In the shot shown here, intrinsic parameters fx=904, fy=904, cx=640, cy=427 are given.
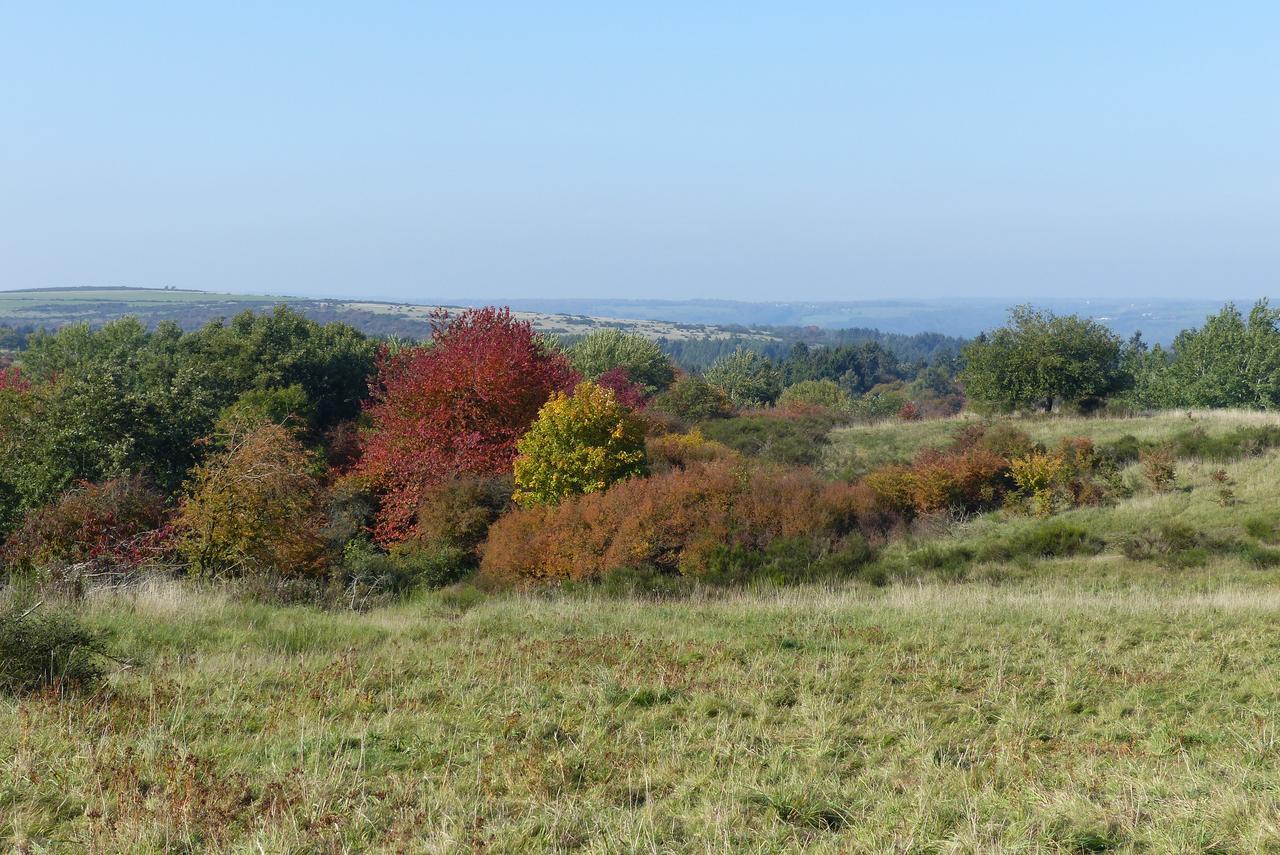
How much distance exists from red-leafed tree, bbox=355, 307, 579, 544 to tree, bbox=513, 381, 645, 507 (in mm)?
2439

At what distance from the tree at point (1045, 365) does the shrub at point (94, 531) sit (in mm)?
31774

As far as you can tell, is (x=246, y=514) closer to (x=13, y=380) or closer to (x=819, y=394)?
(x=13, y=380)

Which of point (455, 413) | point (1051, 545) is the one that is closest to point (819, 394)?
point (455, 413)

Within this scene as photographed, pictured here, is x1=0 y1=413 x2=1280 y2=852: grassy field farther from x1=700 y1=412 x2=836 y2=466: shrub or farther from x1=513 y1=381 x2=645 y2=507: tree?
x1=700 y1=412 x2=836 y2=466: shrub

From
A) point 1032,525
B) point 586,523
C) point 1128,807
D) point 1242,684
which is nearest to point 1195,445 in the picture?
point 1032,525

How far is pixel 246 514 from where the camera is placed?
15258 millimetres

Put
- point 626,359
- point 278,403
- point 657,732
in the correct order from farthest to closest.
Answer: point 626,359 < point 278,403 < point 657,732

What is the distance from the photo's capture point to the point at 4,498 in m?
21.3

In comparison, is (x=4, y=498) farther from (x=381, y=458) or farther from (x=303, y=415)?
(x=303, y=415)

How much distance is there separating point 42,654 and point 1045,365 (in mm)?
36731

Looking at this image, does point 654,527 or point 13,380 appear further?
point 13,380

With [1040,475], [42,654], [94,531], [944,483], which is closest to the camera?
[42,654]

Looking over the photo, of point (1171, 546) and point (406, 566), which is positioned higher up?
point (1171, 546)

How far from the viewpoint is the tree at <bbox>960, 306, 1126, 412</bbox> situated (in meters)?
36.7
